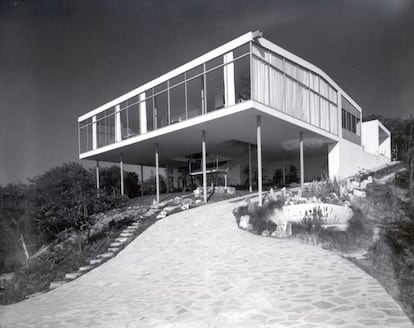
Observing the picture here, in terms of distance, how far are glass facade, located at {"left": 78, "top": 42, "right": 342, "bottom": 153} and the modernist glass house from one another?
5 centimetres

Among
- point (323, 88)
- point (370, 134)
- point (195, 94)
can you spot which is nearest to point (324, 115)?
point (323, 88)

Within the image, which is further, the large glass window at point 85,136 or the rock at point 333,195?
the large glass window at point 85,136

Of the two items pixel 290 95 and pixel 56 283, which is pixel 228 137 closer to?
pixel 290 95

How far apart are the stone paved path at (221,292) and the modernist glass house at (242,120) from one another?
5.13m

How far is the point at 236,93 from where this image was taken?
15008 millimetres

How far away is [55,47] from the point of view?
529 cm

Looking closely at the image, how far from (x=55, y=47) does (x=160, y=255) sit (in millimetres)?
5707

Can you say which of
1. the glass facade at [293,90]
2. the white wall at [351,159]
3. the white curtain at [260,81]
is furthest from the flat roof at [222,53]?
the white wall at [351,159]

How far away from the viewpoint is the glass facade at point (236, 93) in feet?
43.5

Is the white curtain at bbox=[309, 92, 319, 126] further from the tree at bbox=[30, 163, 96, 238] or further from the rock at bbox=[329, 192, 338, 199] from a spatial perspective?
the tree at bbox=[30, 163, 96, 238]

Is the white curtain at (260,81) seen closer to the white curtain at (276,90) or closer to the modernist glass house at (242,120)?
the modernist glass house at (242,120)

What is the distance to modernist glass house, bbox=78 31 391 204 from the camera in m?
13.4

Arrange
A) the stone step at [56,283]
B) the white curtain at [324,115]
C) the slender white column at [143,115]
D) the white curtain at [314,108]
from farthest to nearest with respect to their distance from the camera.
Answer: the slender white column at [143,115]
the white curtain at [324,115]
the white curtain at [314,108]
the stone step at [56,283]

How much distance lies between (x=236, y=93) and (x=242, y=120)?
1.69 metres
